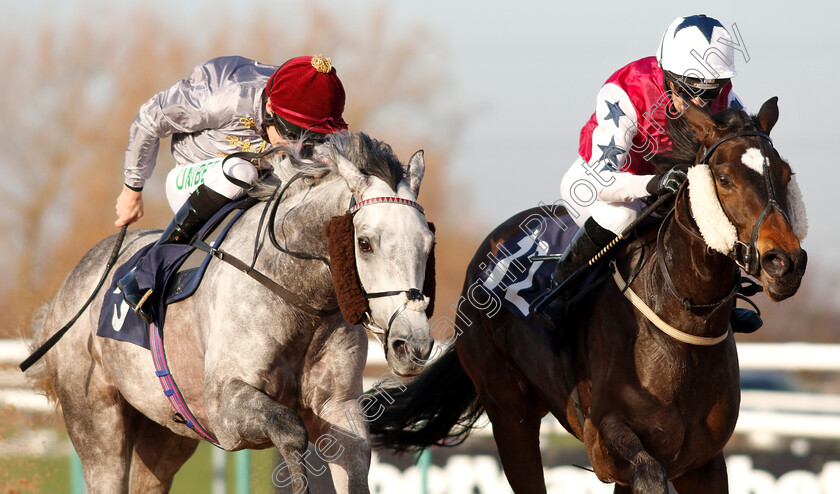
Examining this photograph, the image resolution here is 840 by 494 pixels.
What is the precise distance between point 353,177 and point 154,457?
2186 mm

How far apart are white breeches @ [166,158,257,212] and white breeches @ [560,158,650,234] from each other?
4.56 feet

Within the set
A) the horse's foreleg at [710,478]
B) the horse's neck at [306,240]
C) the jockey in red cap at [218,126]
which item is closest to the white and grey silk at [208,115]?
the jockey in red cap at [218,126]

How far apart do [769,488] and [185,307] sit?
12.1ft

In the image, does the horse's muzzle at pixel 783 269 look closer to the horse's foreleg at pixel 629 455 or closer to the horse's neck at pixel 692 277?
the horse's neck at pixel 692 277

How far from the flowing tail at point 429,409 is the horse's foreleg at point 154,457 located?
43.5 inches

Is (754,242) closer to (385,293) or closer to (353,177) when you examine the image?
(385,293)

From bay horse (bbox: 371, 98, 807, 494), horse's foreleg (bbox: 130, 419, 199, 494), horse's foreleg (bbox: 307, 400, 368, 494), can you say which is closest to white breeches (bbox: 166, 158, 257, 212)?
horse's foreleg (bbox: 307, 400, 368, 494)

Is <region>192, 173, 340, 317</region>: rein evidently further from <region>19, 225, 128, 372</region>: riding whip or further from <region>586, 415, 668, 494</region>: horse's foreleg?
<region>586, 415, 668, 494</region>: horse's foreleg

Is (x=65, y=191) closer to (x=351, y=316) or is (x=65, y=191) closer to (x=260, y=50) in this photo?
(x=260, y=50)

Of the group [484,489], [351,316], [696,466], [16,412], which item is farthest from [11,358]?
[696,466]

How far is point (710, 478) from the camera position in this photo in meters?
4.02

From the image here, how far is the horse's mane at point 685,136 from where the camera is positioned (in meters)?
3.57

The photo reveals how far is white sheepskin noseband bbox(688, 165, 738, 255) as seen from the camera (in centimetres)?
336

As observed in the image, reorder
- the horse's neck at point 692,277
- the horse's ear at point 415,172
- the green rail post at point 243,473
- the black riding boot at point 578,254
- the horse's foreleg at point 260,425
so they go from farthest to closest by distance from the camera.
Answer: the green rail post at point 243,473 → the black riding boot at point 578,254 → the horse's neck at point 692,277 → the horse's ear at point 415,172 → the horse's foreleg at point 260,425
